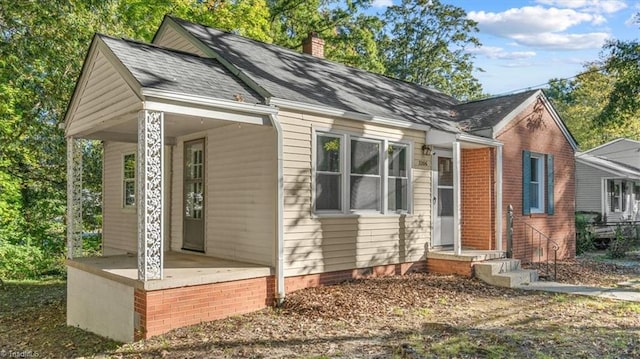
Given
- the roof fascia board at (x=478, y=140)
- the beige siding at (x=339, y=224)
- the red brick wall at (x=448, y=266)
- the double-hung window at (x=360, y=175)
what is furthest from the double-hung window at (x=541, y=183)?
the double-hung window at (x=360, y=175)

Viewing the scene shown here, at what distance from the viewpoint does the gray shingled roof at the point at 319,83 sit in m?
8.70

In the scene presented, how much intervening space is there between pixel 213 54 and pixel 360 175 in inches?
137

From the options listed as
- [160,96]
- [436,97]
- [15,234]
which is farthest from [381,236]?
[15,234]

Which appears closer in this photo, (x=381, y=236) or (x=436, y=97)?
(x=381, y=236)

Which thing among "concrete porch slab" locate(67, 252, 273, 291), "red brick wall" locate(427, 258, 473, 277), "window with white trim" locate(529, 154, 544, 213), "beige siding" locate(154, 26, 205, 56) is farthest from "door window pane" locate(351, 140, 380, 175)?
"window with white trim" locate(529, 154, 544, 213)

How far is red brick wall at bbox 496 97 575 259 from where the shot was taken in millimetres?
11422

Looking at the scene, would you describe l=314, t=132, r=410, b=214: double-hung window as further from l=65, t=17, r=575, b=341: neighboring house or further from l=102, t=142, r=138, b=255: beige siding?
l=102, t=142, r=138, b=255: beige siding

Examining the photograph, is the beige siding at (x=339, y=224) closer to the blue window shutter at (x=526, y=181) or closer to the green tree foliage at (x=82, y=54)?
the blue window shutter at (x=526, y=181)

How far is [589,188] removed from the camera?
23.9m

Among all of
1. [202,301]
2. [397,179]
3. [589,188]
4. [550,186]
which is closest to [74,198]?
[202,301]

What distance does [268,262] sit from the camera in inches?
305

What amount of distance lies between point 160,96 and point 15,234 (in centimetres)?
1236

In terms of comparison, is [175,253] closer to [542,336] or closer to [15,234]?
[542,336]

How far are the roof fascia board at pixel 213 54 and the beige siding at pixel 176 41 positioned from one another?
68 mm
